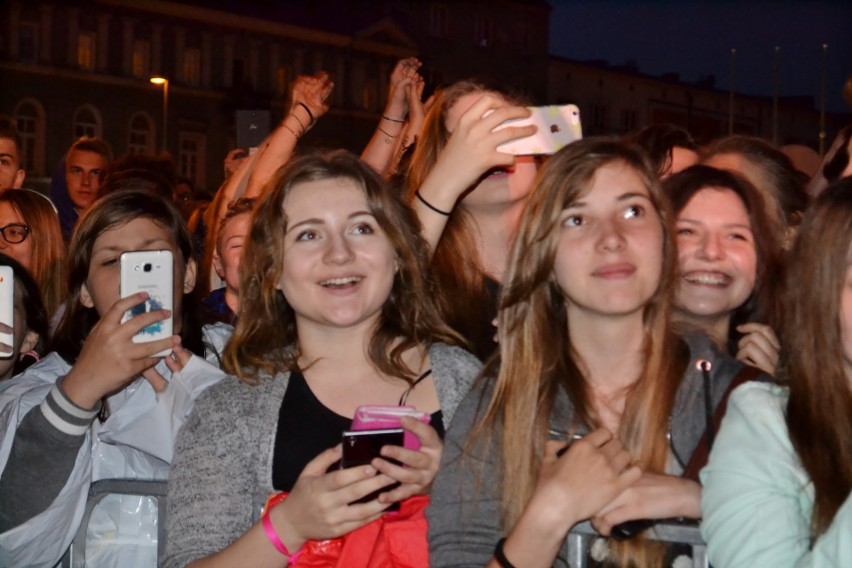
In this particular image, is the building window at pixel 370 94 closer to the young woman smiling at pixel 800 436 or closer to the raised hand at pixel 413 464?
the raised hand at pixel 413 464

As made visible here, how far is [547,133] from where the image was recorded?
3.96m

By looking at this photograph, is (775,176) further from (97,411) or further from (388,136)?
(97,411)

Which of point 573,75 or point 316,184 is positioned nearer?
point 316,184

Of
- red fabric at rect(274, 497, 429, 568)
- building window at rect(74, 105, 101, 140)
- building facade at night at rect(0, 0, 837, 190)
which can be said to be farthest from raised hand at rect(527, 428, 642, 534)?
building window at rect(74, 105, 101, 140)

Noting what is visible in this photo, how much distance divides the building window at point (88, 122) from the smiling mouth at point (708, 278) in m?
46.0

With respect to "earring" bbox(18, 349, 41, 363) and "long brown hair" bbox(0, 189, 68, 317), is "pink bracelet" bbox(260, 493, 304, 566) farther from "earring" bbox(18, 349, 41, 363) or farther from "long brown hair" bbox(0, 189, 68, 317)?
"long brown hair" bbox(0, 189, 68, 317)

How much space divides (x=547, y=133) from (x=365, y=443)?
53.4 inches

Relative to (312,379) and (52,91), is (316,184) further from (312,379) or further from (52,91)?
(52,91)

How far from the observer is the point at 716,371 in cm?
328

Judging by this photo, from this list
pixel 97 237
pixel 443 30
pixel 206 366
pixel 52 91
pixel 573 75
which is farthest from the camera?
pixel 573 75

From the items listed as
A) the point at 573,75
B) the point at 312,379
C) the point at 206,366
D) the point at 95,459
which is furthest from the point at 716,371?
the point at 573,75

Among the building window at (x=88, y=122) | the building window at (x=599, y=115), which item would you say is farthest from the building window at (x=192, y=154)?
the building window at (x=599, y=115)

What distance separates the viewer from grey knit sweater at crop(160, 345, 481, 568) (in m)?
3.45

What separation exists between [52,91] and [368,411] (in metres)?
45.7
